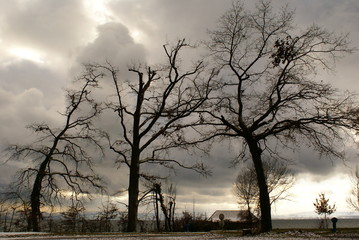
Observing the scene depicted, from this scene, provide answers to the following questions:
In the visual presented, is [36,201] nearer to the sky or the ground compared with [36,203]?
nearer to the sky

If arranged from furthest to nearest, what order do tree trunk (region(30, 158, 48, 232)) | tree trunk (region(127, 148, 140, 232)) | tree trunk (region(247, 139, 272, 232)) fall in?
tree trunk (region(30, 158, 48, 232))
tree trunk (region(127, 148, 140, 232))
tree trunk (region(247, 139, 272, 232))

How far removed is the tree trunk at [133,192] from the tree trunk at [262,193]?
8.01m

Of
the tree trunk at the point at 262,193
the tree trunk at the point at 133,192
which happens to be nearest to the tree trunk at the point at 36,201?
the tree trunk at the point at 133,192

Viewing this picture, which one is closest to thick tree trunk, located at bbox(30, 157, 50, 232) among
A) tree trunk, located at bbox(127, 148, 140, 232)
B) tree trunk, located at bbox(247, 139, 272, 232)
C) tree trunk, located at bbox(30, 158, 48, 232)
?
tree trunk, located at bbox(30, 158, 48, 232)

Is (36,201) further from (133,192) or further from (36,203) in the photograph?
(133,192)

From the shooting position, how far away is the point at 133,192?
2353cm

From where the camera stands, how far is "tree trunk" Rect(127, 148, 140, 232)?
23.0 m

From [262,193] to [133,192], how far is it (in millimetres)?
8640

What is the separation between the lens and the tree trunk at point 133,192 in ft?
75.5

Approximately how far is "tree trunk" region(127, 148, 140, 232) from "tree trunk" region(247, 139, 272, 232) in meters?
8.01

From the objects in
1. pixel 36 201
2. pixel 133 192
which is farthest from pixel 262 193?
pixel 36 201

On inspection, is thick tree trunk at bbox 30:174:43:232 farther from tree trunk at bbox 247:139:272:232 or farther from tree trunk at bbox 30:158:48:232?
tree trunk at bbox 247:139:272:232

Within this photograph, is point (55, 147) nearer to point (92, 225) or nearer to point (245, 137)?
point (245, 137)

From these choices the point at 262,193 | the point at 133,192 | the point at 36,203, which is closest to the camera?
the point at 262,193
